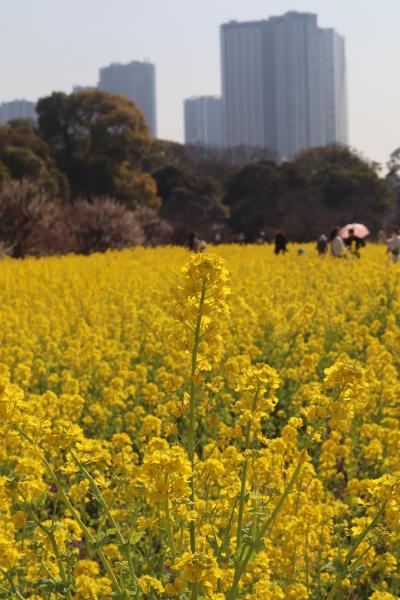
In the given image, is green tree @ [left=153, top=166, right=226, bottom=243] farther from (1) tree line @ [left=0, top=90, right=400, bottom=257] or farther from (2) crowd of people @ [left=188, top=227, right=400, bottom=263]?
(2) crowd of people @ [left=188, top=227, right=400, bottom=263]

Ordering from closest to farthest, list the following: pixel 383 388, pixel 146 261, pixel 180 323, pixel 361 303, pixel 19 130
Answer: pixel 180 323, pixel 383 388, pixel 361 303, pixel 146 261, pixel 19 130

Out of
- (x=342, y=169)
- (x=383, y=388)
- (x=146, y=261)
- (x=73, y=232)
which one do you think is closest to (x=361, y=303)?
(x=383, y=388)

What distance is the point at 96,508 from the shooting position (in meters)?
5.80

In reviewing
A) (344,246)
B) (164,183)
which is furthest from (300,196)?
(344,246)

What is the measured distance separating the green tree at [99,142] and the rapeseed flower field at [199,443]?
2533cm

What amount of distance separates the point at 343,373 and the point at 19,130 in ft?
123

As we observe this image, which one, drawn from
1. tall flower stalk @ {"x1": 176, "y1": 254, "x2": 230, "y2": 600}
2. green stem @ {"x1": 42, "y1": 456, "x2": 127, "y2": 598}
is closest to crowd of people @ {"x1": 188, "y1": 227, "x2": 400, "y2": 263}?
tall flower stalk @ {"x1": 176, "y1": 254, "x2": 230, "y2": 600}

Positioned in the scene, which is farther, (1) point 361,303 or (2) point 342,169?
(2) point 342,169

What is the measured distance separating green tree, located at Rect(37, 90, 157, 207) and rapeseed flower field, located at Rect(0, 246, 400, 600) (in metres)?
25.3

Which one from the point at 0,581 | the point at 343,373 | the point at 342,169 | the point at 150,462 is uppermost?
the point at 342,169

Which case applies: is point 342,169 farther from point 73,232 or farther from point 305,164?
point 73,232

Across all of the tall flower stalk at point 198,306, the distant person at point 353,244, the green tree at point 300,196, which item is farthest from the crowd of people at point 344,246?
the green tree at point 300,196

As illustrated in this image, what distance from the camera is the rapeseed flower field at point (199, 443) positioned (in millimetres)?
2695

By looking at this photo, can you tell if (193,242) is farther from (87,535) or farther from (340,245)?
(87,535)
